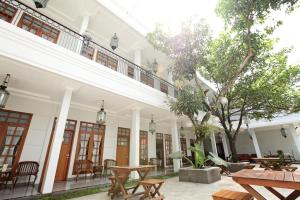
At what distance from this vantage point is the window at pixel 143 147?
10.1m

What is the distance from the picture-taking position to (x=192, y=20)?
7.23m

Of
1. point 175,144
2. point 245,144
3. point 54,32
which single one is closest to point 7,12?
point 54,32

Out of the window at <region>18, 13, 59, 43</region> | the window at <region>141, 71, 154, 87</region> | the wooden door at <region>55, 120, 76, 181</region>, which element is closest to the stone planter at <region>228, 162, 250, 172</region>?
the window at <region>141, 71, 154, 87</region>

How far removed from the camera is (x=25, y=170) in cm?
545

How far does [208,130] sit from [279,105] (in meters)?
6.09

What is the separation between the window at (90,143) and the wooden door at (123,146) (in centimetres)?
116

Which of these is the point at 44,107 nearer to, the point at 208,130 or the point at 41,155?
the point at 41,155

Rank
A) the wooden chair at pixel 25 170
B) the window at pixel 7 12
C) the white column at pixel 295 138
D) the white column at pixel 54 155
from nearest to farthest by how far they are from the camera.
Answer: the white column at pixel 54 155
the wooden chair at pixel 25 170
the window at pixel 7 12
the white column at pixel 295 138

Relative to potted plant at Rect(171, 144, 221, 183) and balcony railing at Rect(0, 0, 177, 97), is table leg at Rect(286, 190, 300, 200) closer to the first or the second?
potted plant at Rect(171, 144, 221, 183)

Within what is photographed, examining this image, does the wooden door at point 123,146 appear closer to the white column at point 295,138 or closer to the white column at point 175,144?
the white column at point 175,144

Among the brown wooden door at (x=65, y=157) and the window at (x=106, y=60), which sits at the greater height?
the window at (x=106, y=60)

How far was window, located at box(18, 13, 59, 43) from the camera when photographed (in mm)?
6110

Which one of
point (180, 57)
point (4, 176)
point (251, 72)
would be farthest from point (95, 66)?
point (251, 72)

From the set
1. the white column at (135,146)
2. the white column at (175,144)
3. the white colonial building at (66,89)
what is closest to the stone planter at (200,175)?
the white column at (135,146)
